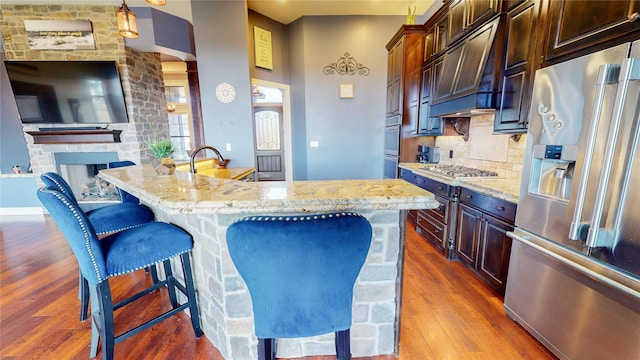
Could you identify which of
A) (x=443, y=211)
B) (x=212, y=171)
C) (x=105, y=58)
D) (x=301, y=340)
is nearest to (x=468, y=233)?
(x=443, y=211)

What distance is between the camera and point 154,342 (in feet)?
5.18

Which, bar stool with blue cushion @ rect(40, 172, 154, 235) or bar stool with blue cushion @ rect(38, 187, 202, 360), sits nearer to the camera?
bar stool with blue cushion @ rect(38, 187, 202, 360)

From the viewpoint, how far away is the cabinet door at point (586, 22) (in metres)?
1.16

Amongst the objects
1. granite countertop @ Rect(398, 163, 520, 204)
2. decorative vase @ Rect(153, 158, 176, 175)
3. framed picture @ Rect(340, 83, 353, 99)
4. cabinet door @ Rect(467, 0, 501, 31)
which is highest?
cabinet door @ Rect(467, 0, 501, 31)

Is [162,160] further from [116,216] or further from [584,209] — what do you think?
[584,209]

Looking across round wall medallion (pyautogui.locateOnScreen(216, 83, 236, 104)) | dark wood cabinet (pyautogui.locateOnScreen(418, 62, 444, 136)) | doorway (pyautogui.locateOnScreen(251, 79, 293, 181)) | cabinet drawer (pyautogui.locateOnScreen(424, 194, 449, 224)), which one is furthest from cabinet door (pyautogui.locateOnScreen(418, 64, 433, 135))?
doorway (pyautogui.locateOnScreen(251, 79, 293, 181))

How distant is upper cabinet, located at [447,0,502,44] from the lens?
2.11 m

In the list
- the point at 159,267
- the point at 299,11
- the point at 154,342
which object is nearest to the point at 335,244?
the point at 154,342

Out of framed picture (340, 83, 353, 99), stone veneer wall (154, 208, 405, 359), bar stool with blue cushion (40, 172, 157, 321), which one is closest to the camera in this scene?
stone veneer wall (154, 208, 405, 359)

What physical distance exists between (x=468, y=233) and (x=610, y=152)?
135cm

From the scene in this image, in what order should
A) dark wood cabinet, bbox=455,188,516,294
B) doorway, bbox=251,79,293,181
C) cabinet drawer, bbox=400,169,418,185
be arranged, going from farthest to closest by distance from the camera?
doorway, bbox=251,79,293,181 < cabinet drawer, bbox=400,169,418,185 < dark wood cabinet, bbox=455,188,516,294

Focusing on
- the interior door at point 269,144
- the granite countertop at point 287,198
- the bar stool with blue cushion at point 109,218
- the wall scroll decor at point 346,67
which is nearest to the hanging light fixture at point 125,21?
the bar stool with blue cushion at point 109,218

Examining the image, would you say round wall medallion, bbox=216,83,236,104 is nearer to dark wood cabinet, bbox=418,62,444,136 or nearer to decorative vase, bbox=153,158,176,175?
decorative vase, bbox=153,158,176,175

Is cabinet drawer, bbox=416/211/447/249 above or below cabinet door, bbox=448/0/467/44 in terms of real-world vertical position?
below
